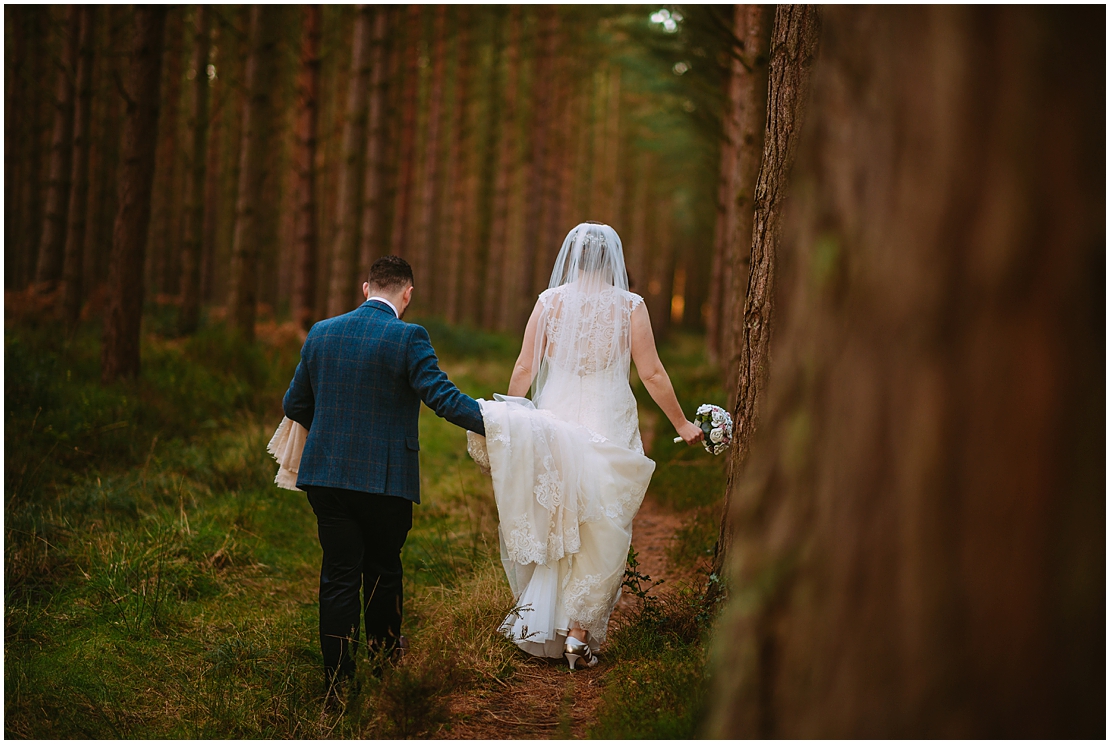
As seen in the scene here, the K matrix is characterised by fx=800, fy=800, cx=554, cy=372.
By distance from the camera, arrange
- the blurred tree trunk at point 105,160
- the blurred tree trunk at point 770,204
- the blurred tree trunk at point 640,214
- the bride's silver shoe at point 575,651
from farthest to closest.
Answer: the blurred tree trunk at point 640,214 < the blurred tree trunk at point 105,160 < the bride's silver shoe at point 575,651 < the blurred tree trunk at point 770,204

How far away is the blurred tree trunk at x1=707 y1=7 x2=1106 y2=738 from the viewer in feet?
4.47

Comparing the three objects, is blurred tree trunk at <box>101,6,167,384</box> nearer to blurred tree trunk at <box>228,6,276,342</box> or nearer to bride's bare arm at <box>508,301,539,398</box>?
blurred tree trunk at <box>228,6,276,342</box>

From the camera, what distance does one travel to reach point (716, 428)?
4418 millimetres

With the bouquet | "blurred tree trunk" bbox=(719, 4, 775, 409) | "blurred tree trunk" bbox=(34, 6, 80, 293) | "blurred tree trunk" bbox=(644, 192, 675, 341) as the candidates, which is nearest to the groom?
the bouquet

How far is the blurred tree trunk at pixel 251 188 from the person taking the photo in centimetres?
1085

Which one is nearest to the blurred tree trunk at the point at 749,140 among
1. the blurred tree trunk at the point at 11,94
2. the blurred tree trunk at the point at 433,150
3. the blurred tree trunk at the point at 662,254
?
the blurred tree trunk at the point at 11,94

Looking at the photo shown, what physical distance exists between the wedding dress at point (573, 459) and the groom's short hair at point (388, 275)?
0.78 meters

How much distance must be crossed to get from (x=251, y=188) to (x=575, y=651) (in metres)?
8.94

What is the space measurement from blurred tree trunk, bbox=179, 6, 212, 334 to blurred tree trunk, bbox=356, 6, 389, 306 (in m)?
2.51

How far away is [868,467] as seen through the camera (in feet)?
5.04

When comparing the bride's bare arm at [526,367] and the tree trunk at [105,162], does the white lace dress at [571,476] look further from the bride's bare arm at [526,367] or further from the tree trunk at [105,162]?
the tree trunk at [105,162]

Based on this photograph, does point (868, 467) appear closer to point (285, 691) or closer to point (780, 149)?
point (780, 149)

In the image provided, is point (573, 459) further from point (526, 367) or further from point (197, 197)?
point (197, 197)

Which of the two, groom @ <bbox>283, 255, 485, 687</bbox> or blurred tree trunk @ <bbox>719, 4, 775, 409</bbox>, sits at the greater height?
blurred tree trunk @ <bbox>719, 4, 775, 409</bbox>
